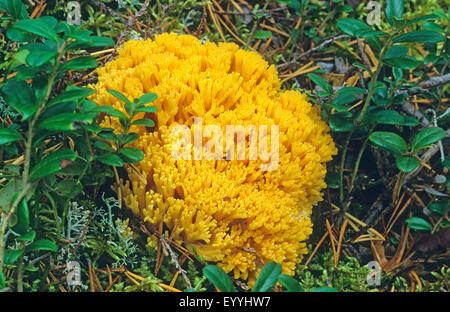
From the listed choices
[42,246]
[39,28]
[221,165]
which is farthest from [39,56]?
[221,165]

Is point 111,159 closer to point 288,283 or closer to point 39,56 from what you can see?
point 39,56

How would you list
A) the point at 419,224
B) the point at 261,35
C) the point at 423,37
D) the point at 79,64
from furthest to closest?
the point at 261,35 → the point at 419,224 → the point at 423,37 → the point at 79,64

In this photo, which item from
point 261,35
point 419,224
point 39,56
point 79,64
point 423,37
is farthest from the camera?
point 261,35

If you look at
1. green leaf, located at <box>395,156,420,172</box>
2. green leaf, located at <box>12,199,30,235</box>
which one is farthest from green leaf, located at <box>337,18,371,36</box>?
green leaf, located at <box>12,199,30,235</box>

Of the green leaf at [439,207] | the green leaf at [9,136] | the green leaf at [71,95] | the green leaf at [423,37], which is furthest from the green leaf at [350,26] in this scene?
the green leaf at [9,136]

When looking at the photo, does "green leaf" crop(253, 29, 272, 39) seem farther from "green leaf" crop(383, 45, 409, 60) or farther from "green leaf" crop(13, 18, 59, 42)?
"green leaf" crop(13, 18, 59, 42)
